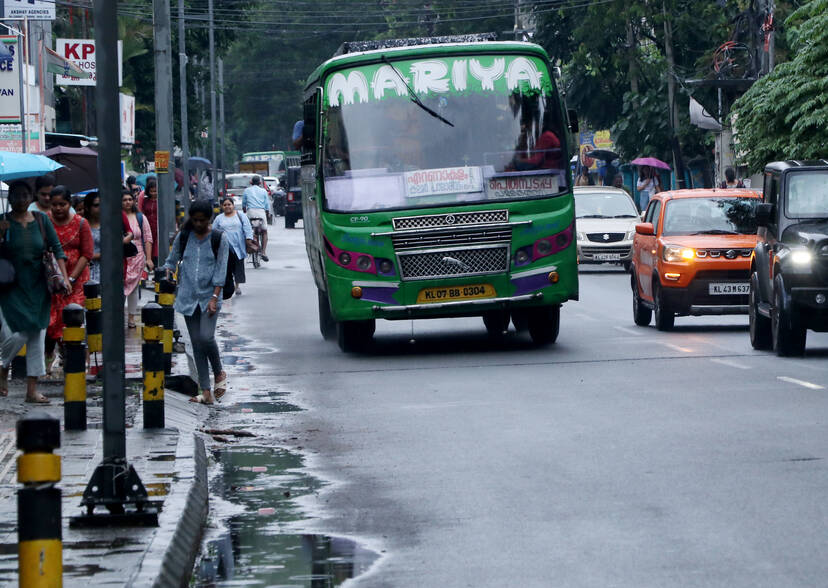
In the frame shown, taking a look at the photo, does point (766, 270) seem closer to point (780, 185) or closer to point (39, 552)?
point (780, 185)

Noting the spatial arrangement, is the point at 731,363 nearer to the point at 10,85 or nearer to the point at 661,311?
the point at 661,311

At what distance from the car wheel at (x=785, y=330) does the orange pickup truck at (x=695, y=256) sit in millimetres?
2934

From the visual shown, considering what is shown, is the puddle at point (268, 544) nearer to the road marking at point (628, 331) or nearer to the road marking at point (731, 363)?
the road marking at point (731, 363)

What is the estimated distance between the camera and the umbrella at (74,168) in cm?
2720

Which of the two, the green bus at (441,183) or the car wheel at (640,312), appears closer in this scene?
the green bus at (441,183)

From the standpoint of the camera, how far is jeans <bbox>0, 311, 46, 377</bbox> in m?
13.4

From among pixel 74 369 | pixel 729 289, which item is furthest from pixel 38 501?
pixel 729 289

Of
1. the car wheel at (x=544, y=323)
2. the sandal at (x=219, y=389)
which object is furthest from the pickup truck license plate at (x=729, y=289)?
the sandal at (x=219, y=389)

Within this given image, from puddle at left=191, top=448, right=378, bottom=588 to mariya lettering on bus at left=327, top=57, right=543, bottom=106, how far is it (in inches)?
327

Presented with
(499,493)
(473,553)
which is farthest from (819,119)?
(473,553)

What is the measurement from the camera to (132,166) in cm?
6366

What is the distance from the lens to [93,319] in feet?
41.9

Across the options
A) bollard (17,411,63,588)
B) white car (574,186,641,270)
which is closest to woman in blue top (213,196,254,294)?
white car (574,186,641,270)

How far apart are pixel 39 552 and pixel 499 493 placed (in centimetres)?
447
